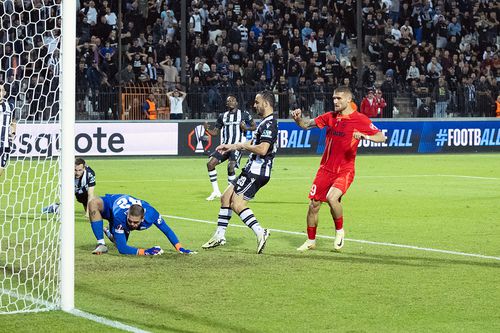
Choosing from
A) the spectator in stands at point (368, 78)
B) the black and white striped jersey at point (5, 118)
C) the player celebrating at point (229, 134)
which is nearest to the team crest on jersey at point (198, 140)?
the spectator in stands at point (368, 78)

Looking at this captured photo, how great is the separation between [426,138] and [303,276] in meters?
22.8

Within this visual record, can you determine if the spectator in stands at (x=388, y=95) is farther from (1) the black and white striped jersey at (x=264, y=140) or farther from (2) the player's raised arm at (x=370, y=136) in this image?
(2) the player's raised arm at (x=370, y=136)

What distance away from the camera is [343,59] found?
1409 inches

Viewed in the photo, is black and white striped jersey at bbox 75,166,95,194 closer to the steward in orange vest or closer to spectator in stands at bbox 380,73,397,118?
the steward in orange vest

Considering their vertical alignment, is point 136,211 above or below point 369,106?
below

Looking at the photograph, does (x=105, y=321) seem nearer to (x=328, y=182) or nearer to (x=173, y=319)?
(x=173, y=319)

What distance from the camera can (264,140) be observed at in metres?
12.2

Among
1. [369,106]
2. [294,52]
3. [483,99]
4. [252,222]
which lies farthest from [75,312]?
[483,99]

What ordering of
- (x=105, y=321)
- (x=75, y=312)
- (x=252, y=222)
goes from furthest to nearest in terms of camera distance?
(x=252, y=222), (x=75, y=312), (x=105, y=321)

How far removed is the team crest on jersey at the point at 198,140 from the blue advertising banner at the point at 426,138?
266 centimetres

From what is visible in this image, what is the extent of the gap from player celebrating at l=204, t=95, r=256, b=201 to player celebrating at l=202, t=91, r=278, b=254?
18.7 ft

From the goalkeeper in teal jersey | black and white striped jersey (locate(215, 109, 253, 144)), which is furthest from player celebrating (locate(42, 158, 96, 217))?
black and white striped jersey (locate(215, 109, 253, 144))

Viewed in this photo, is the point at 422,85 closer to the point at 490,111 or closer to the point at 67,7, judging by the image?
the point at 490,111

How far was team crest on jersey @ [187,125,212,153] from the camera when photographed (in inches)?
1174
